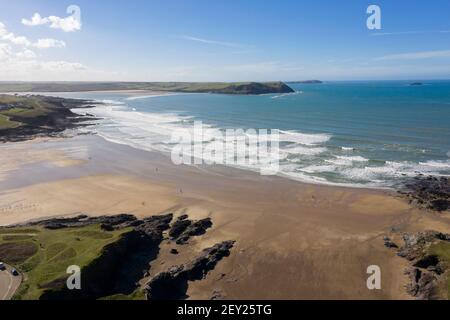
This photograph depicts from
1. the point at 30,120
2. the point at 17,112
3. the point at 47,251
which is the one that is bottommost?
the point at 47,251

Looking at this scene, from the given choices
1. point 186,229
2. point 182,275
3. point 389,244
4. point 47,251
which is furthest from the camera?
point 186,229

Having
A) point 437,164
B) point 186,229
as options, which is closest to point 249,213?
point 186,229

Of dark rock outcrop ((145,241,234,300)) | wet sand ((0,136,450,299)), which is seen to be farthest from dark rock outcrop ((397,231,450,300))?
dark rock outcrop ((145,241,234,300))

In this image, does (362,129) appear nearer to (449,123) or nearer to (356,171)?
(449,123)

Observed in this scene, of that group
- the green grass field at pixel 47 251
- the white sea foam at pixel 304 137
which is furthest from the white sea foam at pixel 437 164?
the green grass field at pixel 47 251

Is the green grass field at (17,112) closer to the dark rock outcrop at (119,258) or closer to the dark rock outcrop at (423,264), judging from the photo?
the dark rock outcrop at (119,258)

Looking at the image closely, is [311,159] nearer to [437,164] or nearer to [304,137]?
[437,164]

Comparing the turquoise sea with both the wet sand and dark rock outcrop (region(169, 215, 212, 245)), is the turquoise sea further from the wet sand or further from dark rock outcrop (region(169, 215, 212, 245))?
dark rock outcrop (region(169, 215, 212, 245))

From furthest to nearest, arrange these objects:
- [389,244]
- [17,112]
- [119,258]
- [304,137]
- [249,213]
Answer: [17,112] < [304,137] < [249,213] < [389,244] < [119,258]
